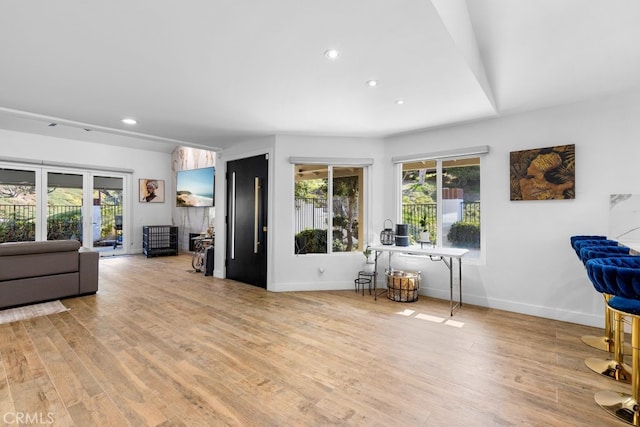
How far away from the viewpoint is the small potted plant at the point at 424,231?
4.33 metres

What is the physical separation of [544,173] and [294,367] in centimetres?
354

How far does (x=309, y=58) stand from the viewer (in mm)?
2340

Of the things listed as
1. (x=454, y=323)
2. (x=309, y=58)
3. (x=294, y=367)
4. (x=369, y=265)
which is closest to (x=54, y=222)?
(x=369, y=265)

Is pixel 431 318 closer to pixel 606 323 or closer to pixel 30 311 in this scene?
pixel 606 323

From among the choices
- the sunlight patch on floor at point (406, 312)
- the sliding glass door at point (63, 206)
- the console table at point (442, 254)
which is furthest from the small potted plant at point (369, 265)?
the sliding glass door at point (63, 206)

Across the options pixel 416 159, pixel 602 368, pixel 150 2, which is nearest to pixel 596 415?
pixel 602 368

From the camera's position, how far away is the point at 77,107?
Result: 11.5 feet

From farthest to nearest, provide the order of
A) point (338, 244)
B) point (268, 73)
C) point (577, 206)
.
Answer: point (338, 244) → point (577, 206) → point (268, 73)

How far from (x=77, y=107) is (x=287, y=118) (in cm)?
246

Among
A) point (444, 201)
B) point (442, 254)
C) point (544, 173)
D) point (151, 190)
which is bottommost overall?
point (442, 254)

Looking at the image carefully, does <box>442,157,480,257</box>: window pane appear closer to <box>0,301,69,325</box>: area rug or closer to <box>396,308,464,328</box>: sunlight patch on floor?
<box>396,308,464,328</box>: sunlight patch on floor

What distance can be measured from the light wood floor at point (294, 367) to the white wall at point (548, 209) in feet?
0.98

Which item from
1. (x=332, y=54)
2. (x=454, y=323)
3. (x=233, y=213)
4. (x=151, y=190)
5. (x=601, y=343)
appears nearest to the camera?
(x=332, y=54)

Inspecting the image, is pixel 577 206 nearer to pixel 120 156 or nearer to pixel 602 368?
pixel 602 368
